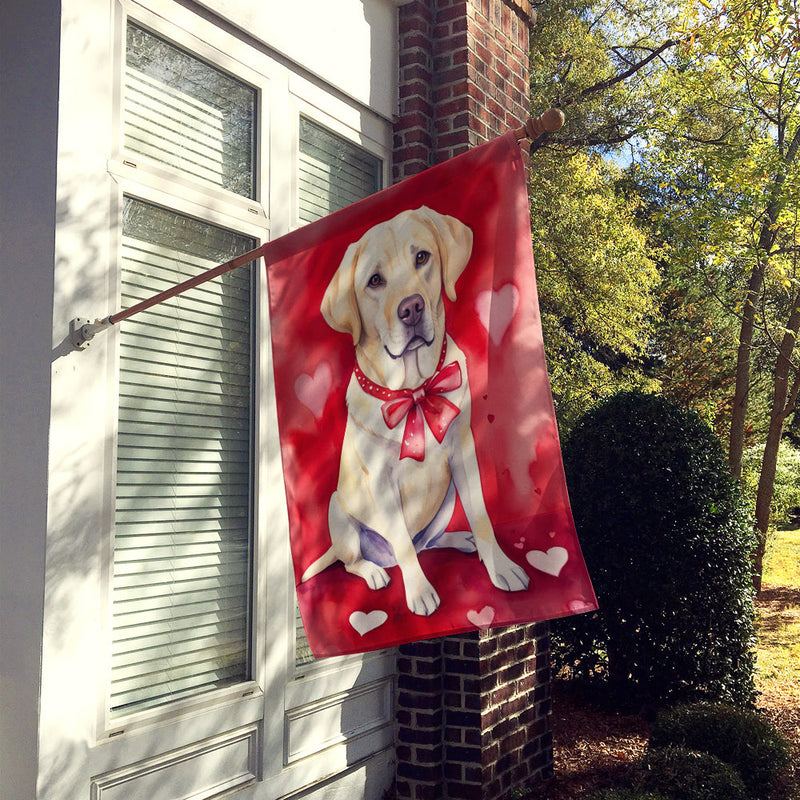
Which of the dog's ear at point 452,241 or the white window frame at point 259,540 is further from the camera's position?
the white window frame at point 259,540

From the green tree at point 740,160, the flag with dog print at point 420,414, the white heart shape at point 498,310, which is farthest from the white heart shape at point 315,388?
the green tree at point 740,160

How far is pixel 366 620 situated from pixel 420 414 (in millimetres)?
669

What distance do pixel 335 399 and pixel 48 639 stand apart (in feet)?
4.30

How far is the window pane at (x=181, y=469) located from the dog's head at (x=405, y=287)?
3.73 feet

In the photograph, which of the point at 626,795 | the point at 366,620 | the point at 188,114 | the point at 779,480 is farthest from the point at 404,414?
the point at 779,480

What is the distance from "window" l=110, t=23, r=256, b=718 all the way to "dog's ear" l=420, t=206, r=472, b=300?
1372 mm

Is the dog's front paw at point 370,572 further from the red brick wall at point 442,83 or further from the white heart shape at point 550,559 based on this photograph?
the red brick wall at point 442,83

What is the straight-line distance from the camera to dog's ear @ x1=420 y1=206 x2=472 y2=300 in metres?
2.69

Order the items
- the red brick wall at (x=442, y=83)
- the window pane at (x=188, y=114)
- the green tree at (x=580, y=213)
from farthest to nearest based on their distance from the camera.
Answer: the green tree at (x=580, y=213) < the red brick wall at (x=442, y=83) < the window pane at (x=188, y=114)

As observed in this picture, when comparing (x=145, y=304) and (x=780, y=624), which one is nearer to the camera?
(x=145, y=304)

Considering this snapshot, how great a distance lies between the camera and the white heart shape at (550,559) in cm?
248

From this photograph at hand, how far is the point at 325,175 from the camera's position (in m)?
4.52

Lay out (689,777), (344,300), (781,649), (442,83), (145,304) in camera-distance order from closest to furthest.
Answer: (344,300) < (145,304) < (689,777) < (442,83) < (781,649)

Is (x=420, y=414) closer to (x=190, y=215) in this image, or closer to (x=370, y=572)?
(x=370, y=572)
